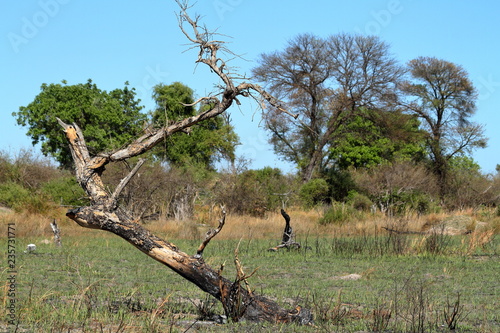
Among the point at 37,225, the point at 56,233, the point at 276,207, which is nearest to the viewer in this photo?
the point at 56,233

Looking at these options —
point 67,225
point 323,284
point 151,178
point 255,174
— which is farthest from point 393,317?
point 255,174

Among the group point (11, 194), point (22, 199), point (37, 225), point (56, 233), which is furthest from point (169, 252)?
point (11, 194)

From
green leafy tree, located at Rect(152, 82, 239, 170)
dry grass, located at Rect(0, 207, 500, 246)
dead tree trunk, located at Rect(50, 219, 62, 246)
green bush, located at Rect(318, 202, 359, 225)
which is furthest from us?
green leafy tree, located at Rect(152, 82, 239, 170)

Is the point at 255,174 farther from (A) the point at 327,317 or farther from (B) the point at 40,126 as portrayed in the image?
(A) the point at 327,317

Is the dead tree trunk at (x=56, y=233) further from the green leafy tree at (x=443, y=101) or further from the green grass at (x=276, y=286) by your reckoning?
the green leafy tree at (x=443, y=101)

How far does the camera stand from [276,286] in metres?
10.3

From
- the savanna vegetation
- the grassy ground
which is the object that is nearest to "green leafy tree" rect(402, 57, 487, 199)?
the savanna vegetation

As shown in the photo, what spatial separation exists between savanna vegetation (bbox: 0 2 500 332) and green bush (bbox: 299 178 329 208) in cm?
11

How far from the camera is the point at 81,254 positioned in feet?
46.1

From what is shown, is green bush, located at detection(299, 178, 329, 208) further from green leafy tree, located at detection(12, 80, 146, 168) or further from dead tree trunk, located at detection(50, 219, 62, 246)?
dead tree trunk, located at detection(50, 219, 62, 246)

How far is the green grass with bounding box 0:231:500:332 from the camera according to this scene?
23.1 feet

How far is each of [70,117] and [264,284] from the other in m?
35.7

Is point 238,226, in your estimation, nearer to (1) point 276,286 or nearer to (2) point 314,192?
(1) point 276,286

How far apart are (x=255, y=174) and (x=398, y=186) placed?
8.66m
